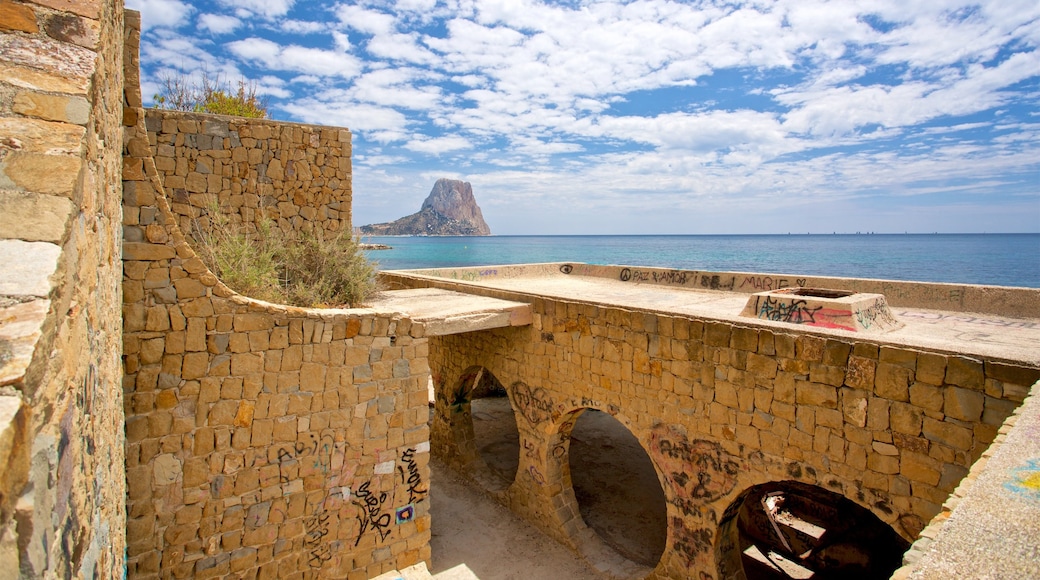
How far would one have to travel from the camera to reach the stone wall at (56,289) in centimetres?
148

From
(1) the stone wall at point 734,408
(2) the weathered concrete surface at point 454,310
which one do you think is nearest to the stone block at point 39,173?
(2) the weathered concrete surface at point 454,310

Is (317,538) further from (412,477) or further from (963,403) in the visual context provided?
(963,403)

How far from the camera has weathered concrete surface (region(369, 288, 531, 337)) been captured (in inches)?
291

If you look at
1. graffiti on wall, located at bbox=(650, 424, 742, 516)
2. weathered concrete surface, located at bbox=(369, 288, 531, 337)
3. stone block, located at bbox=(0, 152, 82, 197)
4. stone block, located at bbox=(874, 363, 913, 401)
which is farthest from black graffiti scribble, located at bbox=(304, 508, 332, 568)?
stone block, located at bbox=(874, 363, 913, 401)

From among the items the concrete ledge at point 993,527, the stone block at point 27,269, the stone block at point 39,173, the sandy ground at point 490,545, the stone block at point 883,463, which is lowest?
the sandy ground at point 490,545

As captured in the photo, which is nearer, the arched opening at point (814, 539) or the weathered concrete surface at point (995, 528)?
the weathered concrete surface at point (995, 528)

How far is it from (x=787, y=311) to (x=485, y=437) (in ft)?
27.2

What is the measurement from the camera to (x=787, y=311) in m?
7.34

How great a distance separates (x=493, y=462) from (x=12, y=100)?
35.2 feet

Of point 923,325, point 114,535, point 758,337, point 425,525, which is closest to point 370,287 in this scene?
point 425,525

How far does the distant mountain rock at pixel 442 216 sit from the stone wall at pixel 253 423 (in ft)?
564

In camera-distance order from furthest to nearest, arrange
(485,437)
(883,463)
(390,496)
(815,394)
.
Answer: (485,437)
(390,496)
(815,394)
(883,463)

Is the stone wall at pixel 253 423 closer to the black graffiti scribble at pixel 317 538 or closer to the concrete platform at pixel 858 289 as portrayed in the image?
the black graffiti scribble at pixel 317 538

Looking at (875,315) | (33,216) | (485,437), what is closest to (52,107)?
(33,216)
